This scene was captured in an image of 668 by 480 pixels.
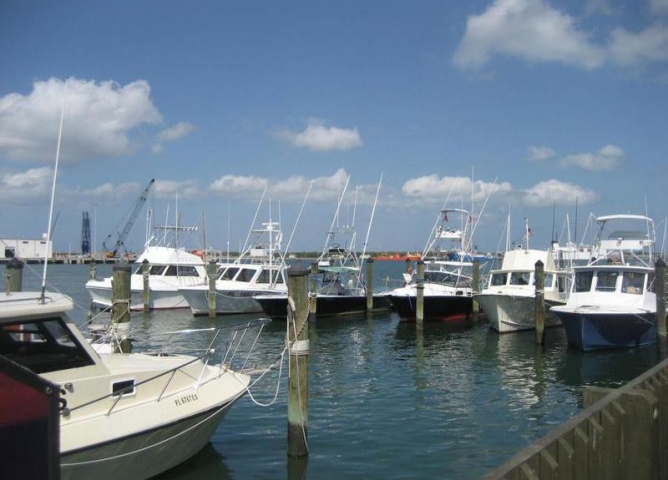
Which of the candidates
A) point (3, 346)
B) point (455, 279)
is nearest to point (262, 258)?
point (455, 279)

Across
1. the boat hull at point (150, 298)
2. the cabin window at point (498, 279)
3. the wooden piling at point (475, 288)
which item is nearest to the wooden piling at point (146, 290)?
the boat hull at point (150, 298)

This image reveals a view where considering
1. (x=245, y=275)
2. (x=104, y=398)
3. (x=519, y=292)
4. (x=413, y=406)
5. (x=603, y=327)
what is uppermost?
(x=245, y=275)

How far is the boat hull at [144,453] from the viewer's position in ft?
23.9

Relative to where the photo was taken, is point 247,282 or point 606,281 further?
point 247,282

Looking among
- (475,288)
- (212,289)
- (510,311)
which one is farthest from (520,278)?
(212,289)

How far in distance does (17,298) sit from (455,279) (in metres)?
27.4

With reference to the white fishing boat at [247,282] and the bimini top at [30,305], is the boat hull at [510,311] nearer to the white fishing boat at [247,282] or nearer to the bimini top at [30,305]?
the white fishing boat at [247,282]

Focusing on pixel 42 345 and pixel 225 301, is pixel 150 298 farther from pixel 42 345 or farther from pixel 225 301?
pixel 42 345

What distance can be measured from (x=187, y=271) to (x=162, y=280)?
1654mm

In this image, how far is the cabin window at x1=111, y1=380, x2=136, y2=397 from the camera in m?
7.80

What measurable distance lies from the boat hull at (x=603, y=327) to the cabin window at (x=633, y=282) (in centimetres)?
106

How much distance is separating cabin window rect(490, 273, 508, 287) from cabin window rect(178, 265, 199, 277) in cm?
1775

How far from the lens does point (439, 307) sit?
97.9 feet

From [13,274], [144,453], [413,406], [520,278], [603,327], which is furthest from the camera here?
[520,278]
